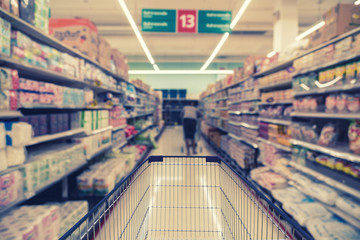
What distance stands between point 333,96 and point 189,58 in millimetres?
11878

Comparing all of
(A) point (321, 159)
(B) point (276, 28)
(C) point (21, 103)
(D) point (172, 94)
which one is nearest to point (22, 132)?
(C) point (21, 103)

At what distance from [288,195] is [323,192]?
52 cm

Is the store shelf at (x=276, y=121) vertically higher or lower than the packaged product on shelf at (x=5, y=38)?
lower

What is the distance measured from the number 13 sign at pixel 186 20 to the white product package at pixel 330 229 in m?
4.93

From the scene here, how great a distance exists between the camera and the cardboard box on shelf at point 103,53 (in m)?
3.31

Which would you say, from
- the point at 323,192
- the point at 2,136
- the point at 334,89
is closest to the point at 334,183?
the point at 323,192

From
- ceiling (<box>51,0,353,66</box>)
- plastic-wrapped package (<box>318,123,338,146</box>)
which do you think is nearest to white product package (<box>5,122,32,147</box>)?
plastic-wrapped package (<box>318,123,338,146</box>)

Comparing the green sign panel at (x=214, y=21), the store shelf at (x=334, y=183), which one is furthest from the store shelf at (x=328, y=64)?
the green sign panel at (x=214, y=21)

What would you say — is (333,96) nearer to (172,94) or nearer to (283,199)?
(283,199)

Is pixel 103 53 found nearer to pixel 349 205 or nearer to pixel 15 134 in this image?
pixel 15 134

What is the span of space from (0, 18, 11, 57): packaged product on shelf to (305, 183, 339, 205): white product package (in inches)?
127

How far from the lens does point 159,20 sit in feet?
17.5

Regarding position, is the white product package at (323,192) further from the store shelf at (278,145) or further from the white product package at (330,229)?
the store shelf at (278,145)

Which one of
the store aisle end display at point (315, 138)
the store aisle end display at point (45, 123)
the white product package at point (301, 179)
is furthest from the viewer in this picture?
the white product package at point (301, 179)
